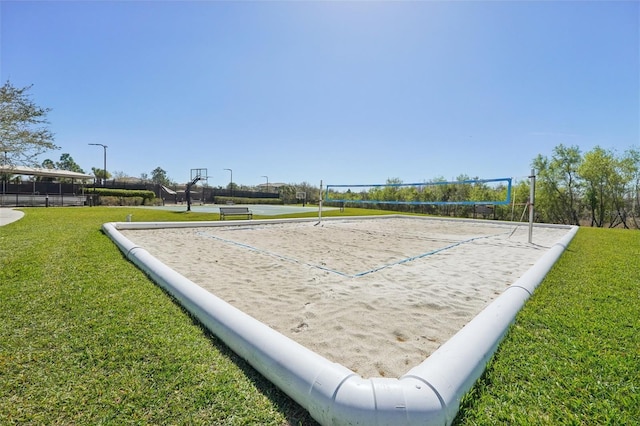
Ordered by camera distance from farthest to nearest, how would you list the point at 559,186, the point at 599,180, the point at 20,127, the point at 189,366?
1. the point at 559,186
2. the point at 599,180
3. the point at 20,127
4. the point at 189,366

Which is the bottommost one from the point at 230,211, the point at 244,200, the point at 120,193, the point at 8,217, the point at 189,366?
the point at 189,366

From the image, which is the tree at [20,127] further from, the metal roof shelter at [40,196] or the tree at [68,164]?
the tree at [68,164]

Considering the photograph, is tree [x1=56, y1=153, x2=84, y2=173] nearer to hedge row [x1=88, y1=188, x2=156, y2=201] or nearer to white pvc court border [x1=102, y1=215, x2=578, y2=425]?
hedge row [x1=88, y1=188, x2=156, y2=201]

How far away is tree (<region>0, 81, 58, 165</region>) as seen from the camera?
860 cm

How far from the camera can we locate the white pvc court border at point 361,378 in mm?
1273

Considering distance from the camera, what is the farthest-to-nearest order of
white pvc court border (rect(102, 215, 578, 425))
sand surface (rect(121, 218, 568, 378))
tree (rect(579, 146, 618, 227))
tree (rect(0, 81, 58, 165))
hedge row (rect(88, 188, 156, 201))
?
tree (rect(579, 146, 618, 227)), hedge row (rect(88, 188, 156, 201)), tree (rect(0, 81, 58, 165)), sand surface (rect(121, 218, 568, 378)), white pvc court border (rect(102, 215, 578, 425))

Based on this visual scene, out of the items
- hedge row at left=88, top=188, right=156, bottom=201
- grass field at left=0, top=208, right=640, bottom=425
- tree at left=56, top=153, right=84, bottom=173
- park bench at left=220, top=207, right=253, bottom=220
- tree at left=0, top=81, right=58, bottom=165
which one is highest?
tree at left=56, top=153, right=84, bottom=173

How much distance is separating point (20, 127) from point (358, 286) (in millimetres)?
11470

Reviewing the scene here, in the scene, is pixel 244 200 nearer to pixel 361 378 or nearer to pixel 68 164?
pixel 361 378

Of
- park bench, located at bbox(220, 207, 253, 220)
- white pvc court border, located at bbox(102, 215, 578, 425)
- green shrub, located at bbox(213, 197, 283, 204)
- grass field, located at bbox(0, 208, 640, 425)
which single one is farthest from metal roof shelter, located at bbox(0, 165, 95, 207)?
white pvc court border, located at bbox(102, 215, 578, 425)

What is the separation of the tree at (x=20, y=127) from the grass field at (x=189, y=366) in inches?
333

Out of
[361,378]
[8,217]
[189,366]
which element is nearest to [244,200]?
[8,217]

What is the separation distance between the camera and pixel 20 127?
9125mm

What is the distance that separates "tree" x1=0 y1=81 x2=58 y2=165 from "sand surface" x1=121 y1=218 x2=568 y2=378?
5.82 meters
